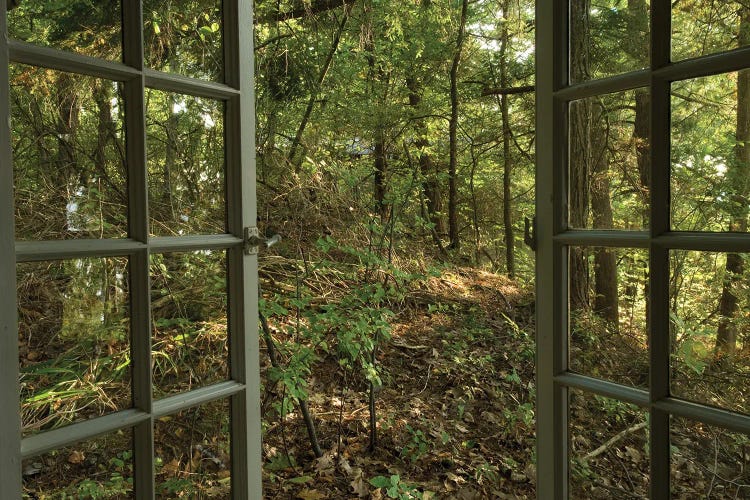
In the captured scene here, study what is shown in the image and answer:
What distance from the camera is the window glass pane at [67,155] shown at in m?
0.95

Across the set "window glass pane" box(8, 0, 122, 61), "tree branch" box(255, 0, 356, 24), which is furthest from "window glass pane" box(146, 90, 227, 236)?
"tree branch" box(255, 0, 356, 24)

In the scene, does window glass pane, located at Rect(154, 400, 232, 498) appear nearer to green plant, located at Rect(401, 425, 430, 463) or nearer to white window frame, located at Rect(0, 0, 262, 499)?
white window frame, located at Rect(0, 0, 262, 499)

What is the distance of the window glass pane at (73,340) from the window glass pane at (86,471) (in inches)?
2.2

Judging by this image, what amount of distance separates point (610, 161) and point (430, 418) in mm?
2271

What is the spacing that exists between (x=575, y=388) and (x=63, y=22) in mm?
1231

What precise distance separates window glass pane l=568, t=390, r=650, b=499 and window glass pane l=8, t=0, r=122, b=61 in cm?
119

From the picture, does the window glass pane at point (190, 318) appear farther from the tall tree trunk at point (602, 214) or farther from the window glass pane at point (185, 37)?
the tall tree trunk at point (602, 214)

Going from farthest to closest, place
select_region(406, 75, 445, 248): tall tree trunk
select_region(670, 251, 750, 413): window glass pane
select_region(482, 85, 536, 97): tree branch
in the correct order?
select_region(406, 75, 445, 248): tall tree trunk
select_region(482, 85, 536, 97): tree branch
select_region(670, 251, 750, 413): window glass pane

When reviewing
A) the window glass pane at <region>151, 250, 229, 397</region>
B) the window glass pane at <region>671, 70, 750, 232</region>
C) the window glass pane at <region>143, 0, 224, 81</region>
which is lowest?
the window glass pane at <region>151, 250, 229, 397</region>

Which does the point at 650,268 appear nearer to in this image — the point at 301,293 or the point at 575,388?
the point at 575,388

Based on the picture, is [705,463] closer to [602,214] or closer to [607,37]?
[602,214]

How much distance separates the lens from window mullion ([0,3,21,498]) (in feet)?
2.72

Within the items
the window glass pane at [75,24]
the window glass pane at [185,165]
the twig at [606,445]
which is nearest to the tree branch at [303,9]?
the window glass pane at [185,165]

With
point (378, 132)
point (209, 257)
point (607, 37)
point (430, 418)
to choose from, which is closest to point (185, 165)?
point (209, 257)
